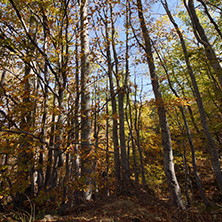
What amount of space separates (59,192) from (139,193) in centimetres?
330

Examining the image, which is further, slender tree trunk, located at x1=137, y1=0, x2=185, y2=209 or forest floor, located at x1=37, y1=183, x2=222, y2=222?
slender tree trunk, located at x1=137, y1=0, x2=185, y2=209

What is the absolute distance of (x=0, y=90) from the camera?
2633 millimetres

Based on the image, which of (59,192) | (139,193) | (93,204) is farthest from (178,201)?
(59,192)

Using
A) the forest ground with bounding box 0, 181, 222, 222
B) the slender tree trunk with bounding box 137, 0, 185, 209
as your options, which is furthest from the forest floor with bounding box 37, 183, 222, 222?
the slender tree trunk with bounding box 137, 0, 185, 209

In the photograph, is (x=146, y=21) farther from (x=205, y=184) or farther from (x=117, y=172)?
(x=205, y=184)

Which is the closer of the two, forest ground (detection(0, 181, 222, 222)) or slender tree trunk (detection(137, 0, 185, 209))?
forest ground (detection(0, 181, 222, 222))

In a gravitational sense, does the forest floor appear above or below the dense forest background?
below

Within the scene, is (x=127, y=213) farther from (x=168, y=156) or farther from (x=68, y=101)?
(x=68, y=101)

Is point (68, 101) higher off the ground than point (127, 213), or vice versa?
point (68, 101)

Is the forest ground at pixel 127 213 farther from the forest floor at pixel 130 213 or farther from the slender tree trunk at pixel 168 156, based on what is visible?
the slender tree trunk at pixel 168 156

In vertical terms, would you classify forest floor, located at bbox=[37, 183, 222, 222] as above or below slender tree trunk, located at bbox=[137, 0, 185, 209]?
below

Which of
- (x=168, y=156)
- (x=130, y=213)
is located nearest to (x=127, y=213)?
(x=130, y=213)

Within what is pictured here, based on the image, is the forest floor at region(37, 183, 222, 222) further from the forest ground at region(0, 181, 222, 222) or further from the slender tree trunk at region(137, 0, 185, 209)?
the slender tree trunk at region(137, 0, 185, 209)

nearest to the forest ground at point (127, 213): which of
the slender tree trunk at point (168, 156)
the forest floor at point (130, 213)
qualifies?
the forest floor at point (130, 213)
